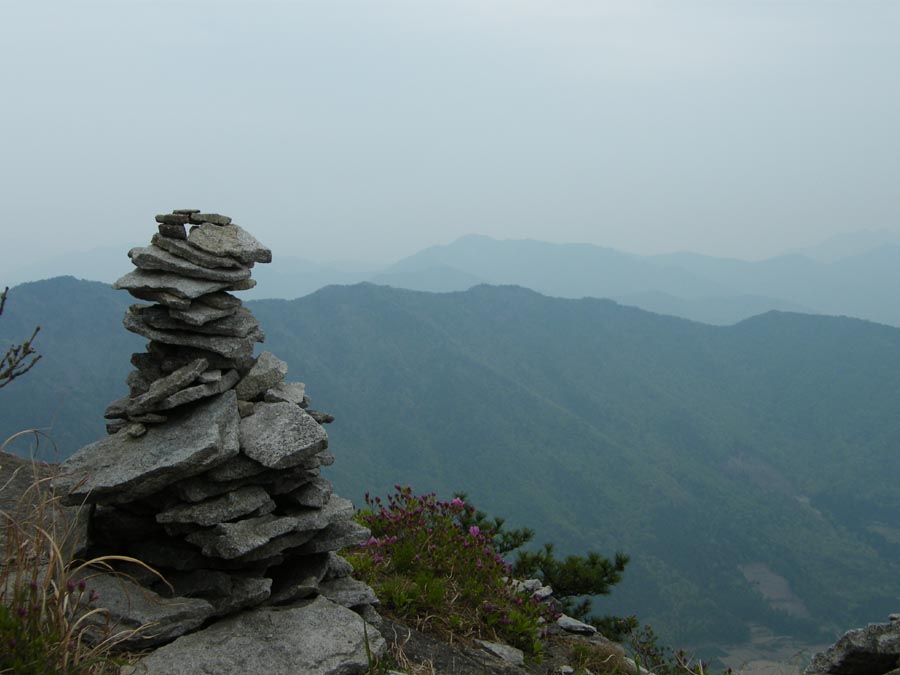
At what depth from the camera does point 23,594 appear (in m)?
5.43

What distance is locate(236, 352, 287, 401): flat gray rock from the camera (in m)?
8.37

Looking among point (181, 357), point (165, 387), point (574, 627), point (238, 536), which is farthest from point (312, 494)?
point (574, 627)

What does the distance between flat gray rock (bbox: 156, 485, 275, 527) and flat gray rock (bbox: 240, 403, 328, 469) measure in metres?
0.44

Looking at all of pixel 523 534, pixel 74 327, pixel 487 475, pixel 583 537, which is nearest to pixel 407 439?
pixel 487 475

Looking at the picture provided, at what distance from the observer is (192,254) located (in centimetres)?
793

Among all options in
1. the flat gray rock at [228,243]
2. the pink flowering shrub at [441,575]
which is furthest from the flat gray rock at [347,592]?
the flat gray rock at [228,243]

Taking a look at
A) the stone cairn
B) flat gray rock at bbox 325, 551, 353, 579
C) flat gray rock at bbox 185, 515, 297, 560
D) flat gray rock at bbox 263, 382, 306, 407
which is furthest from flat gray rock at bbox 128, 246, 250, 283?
flat gray rock at bbox 325, 551, 353, 579

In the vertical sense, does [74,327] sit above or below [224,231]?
below

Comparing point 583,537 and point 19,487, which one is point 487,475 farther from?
point 19,487

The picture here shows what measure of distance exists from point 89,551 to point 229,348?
98.3 inches

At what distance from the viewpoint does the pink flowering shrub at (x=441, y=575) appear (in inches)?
351

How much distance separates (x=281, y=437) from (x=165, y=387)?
1279 mm

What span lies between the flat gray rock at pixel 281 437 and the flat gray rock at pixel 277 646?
4.87 feet

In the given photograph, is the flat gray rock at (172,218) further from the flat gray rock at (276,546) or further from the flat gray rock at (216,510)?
the flat gray rock at (276,546)
